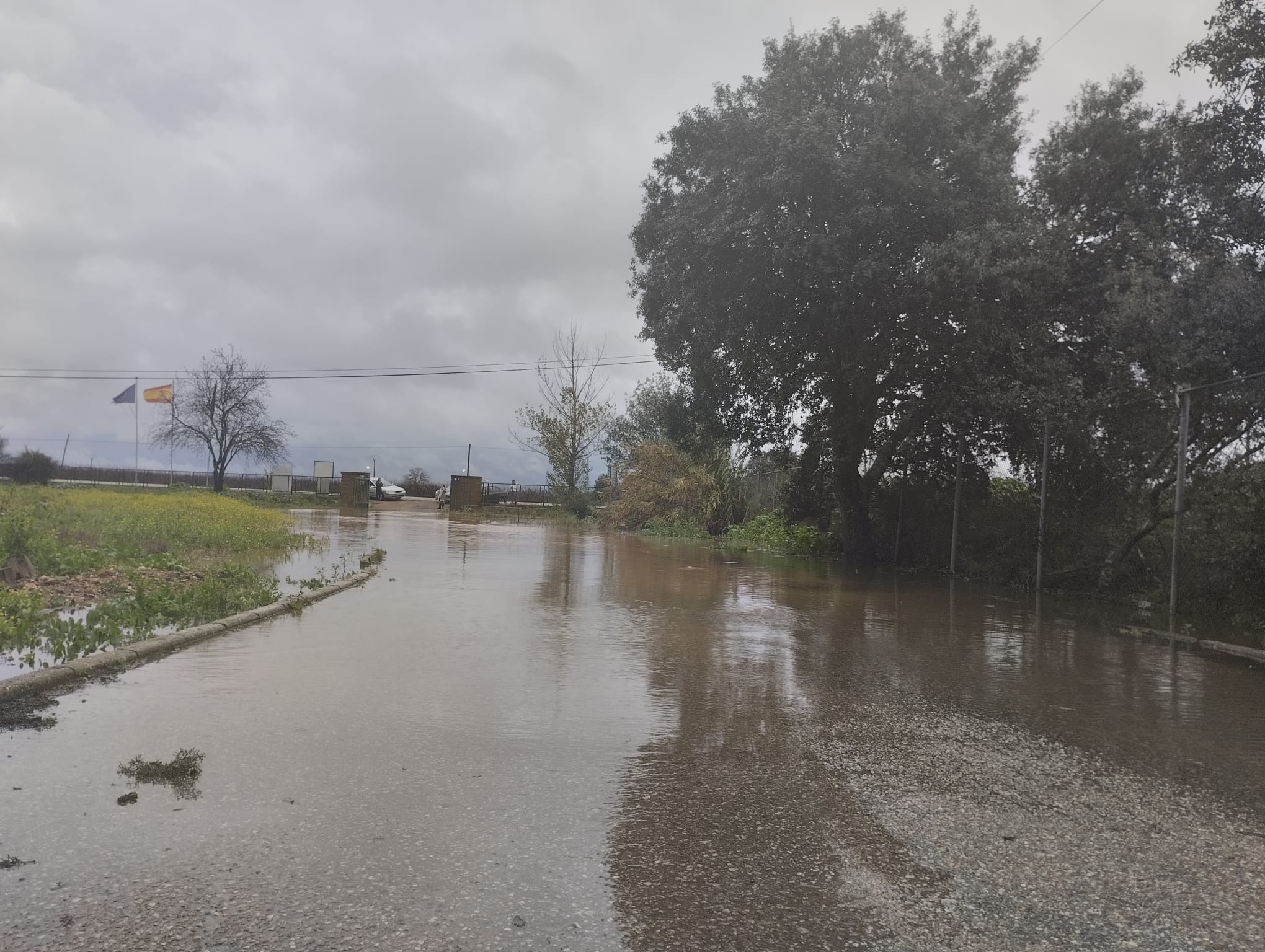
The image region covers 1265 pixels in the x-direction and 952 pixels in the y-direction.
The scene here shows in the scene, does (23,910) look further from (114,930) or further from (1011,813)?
(1011,813)

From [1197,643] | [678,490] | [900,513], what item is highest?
[678,490]

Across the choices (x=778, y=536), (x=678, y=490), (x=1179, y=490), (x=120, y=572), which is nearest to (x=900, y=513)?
(x=778, y=536)

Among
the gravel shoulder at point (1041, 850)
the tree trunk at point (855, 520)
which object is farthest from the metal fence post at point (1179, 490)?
the tree trunk at point (855, 520)


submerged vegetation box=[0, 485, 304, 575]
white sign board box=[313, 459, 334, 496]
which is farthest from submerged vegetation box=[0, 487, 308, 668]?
white sign board box=[313, 459, 334, 496]

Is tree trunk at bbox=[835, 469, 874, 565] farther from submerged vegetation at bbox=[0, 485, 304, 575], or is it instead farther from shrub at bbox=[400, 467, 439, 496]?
shrub at bbox=[400, 467, 439, 496]

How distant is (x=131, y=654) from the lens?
6.97m

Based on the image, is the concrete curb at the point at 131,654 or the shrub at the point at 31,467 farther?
the shrub at the point at 31,467

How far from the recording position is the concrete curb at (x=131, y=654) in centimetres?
589

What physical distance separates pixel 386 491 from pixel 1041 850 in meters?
57.4

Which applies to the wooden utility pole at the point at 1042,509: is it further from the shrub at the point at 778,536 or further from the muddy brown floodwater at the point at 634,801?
the shrub at the point at 778,536

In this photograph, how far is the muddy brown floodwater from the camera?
3.10 m

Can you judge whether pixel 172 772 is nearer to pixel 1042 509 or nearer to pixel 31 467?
pixel 1042 509

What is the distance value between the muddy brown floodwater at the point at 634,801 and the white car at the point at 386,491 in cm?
5003

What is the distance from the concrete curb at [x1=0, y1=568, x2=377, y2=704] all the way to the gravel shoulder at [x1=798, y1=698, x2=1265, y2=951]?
4.72m
